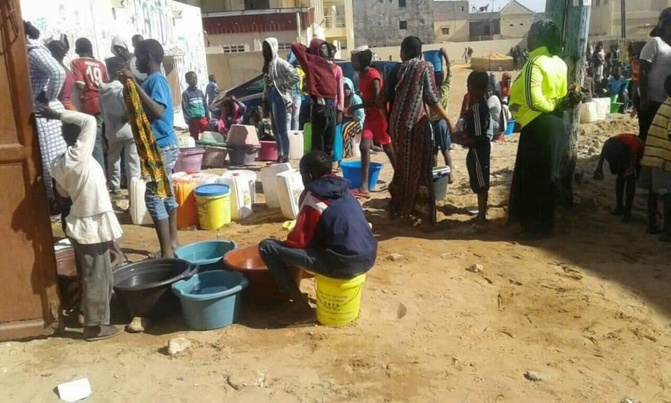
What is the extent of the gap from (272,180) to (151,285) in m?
2.84

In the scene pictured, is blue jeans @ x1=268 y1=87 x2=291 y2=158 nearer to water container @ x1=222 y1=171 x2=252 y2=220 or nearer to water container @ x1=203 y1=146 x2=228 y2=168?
water container @ x1=203 y1=146 x2=228 y2=168

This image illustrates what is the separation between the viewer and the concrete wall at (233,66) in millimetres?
26641

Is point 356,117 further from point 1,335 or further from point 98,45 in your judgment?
point 1,335

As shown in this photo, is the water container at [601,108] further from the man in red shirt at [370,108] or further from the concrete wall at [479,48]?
the concrete wall at [479,48]

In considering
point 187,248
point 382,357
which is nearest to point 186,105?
point 187,248

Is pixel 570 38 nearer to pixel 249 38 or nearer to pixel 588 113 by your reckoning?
pixel 588 113

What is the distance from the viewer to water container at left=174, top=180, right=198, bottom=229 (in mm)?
6180

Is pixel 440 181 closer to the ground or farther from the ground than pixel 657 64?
closer to the ground

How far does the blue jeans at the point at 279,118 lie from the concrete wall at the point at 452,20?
6049 cm

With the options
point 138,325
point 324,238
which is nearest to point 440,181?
point 324,238

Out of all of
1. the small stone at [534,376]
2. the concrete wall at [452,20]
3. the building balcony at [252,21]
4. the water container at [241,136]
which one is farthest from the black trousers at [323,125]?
the concrete wall at [452,20]

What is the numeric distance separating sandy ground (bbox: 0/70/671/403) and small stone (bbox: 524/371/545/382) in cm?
2

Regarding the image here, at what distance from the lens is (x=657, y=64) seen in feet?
20.2

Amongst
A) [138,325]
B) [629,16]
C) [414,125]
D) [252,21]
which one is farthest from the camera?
[629,16]
